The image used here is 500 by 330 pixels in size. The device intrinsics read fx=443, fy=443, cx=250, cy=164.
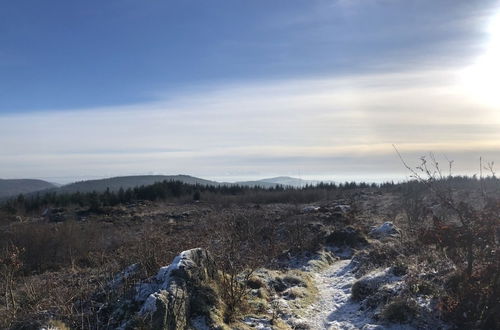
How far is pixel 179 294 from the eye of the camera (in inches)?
290

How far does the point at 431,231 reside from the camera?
8.38 metres

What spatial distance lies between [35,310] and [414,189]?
70.3 feet

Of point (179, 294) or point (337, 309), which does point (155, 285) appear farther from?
point (337, 309)

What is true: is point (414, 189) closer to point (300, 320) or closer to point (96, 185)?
point (300, 320)

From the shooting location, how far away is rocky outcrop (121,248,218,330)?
6820 mm

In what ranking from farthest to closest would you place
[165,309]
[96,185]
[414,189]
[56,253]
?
[96,185] → [414,189] → [56,253] → [165,309]

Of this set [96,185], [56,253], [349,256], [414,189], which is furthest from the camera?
[96,185]

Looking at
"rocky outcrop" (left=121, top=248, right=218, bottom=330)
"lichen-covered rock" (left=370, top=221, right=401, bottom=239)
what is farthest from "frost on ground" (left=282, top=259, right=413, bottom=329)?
"lichen-covered rock" (left=370, top=221, right=401, bottom=239)

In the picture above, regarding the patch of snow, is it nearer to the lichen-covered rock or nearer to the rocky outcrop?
the rocky outcrop

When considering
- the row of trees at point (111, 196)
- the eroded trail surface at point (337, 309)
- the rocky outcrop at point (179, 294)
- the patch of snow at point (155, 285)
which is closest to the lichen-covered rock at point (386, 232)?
the eroded trail surface at point (337, 309)

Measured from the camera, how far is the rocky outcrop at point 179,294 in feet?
22.4

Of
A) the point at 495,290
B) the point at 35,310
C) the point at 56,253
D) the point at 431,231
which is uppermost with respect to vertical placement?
the point at 431,231

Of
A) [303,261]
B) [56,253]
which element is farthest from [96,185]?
[303,261]

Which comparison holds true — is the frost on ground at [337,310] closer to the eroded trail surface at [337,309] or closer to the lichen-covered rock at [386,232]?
the eroded trail surface at [337,309]
